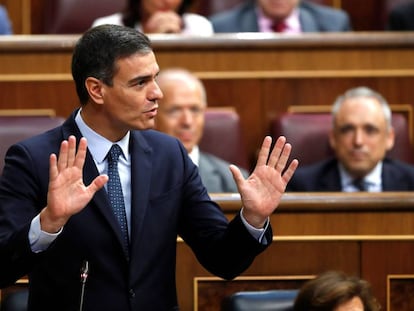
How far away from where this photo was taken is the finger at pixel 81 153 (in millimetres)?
1045

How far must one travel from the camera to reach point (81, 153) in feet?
3.43

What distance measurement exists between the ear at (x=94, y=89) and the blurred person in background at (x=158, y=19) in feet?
3.60

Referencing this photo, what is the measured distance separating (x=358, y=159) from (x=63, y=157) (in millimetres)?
1022

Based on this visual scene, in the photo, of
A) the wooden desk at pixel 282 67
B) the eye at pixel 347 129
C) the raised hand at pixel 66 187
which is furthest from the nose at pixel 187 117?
the raised hand at pixel 66 187

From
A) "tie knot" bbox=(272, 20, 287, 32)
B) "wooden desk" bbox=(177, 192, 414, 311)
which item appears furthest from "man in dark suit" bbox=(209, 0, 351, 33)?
"wooden desk" bbox=(177, 192, 414, 311)

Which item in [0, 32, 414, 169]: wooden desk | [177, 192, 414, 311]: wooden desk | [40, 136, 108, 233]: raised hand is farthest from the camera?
[0, 32, 414, 169]: wooden desk

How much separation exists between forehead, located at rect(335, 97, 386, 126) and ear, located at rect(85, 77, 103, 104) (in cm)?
95

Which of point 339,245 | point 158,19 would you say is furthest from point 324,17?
point 339,245

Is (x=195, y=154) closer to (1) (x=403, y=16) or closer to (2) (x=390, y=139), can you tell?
(2) (x=390, y=139)

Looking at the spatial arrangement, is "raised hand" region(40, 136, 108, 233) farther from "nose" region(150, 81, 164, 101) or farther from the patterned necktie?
the patterned necktie

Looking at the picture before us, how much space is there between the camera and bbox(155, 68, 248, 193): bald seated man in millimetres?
1918

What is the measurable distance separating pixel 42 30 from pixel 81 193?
5.15 feet

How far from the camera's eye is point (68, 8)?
245cm

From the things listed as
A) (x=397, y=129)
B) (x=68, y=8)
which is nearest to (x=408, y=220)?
(x=397, y=129)
